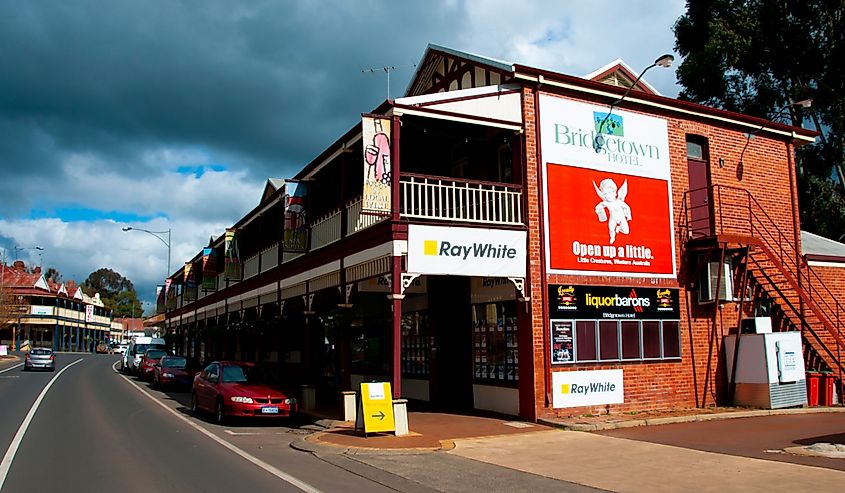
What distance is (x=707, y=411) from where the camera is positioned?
1648 cm

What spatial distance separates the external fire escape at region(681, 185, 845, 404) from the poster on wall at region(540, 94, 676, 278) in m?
0.89

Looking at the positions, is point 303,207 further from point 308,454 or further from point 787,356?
point 787,356

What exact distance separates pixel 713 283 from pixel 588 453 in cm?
804

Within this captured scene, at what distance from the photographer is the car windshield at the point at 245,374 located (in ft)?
55.5

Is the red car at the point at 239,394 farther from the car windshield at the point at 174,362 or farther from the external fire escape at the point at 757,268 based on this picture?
the external fire escape at the point at 757,268

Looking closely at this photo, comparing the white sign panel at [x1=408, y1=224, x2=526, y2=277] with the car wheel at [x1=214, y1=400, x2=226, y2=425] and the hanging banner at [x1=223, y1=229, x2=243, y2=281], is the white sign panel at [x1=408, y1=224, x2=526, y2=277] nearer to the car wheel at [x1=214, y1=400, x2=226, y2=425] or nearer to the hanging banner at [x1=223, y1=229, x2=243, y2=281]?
the car wheel at [x1=214, y1=400, x2=226, y2=425]

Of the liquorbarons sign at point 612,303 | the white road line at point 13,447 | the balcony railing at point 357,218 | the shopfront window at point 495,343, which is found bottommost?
the white road line at point 13,447

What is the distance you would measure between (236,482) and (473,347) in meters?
9.48

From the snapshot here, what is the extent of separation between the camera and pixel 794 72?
32406mm

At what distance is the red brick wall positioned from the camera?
1550cm

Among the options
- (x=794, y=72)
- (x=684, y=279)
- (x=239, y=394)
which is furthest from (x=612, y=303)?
(x=794, y=72)

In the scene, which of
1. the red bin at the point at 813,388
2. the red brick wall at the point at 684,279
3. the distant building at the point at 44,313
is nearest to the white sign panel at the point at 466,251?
the red brick wall at the point at 684,279

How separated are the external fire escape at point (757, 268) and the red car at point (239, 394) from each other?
11.0 m

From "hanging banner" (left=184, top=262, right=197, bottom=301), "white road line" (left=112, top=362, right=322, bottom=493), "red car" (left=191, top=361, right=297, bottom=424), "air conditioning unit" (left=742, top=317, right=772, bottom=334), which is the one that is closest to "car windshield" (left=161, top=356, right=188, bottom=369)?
"red car" (left=191, top=361, right=297, bottom=424)
